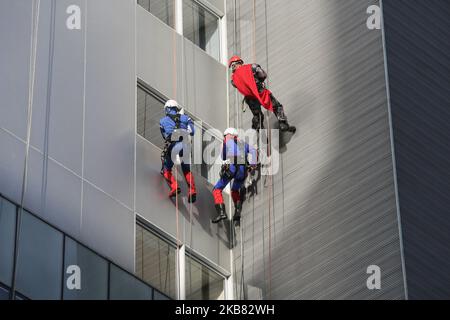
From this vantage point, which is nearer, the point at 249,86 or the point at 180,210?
the point at 180,210

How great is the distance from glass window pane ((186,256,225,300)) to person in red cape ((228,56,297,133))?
11.1ft

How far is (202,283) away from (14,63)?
6.31m

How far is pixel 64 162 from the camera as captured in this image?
38219mm

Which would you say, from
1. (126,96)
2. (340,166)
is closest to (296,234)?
(340,166)

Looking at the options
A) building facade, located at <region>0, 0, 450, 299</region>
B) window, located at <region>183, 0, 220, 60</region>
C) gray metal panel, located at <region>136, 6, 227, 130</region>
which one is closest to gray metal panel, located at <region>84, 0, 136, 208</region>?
building facade, located at <region>0, 0, 450, 299</region>

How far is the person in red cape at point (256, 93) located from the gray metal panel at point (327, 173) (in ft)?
1.03

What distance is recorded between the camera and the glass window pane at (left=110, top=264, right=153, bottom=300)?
125 ft

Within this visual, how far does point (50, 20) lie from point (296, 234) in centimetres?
692

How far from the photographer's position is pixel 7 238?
37.1 m

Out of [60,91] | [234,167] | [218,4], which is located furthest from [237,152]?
[218,4]

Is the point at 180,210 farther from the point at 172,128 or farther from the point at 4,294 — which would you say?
the point at 4,294
